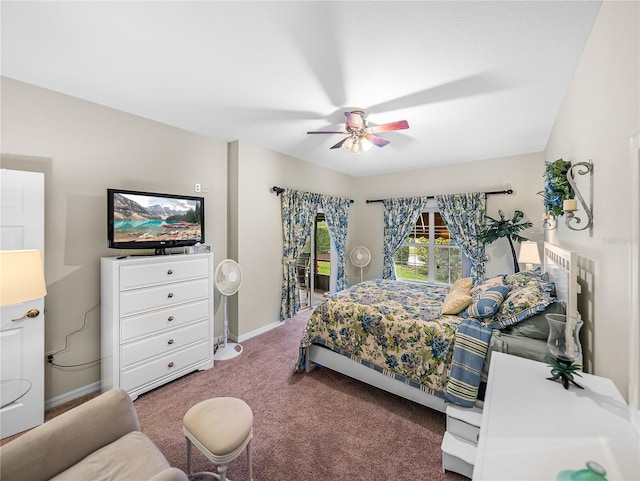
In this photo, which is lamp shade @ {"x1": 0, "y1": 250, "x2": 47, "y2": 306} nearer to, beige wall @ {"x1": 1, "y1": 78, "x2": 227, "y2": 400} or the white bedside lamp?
beige wall @ {"x1": 1, "y1": 78, "x2": 227, "y2": 400}

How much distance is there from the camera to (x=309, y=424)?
2127 millimetres

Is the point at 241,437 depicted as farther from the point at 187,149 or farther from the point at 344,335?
the point at 187,149

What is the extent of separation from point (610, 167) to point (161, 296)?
10.9ft

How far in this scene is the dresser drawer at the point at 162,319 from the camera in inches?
93.4

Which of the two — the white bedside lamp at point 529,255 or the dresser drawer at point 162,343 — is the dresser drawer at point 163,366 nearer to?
the dresser drawer at point 162,343

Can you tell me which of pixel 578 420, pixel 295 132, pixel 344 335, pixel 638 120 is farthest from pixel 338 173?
pixel 578 420

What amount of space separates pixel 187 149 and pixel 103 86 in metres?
1.03

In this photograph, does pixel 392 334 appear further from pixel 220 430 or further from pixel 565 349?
pixel 220 430

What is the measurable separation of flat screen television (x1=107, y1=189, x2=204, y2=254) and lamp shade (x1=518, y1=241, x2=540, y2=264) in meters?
4.23

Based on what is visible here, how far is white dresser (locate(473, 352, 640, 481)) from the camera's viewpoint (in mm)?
745

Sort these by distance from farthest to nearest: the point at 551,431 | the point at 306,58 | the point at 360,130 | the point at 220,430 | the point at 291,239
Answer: the point at 291,239 → the point at 360,130 → the point at 306,58 → the point at 220,430 → the point at 551,431

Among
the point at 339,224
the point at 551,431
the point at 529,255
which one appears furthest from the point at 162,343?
the point at 529,255

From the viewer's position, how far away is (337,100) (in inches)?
96.1

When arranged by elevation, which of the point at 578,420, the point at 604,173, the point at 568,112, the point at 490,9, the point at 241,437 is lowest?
the point at 241,437
